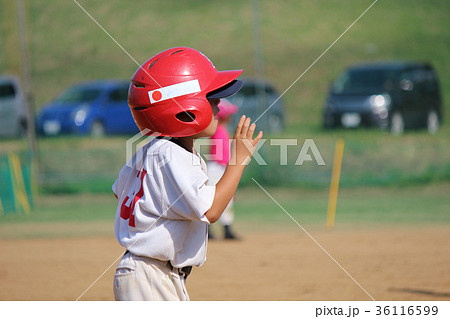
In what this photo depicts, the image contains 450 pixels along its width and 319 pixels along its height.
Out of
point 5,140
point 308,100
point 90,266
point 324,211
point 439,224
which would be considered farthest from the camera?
point 308,100

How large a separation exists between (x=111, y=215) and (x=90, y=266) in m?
4.94

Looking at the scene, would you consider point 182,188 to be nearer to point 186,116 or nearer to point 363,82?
point 186,116

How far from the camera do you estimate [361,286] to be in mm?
6246

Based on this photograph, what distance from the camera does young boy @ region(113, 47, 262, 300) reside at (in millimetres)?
2861

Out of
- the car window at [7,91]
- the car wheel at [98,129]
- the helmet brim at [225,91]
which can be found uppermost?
the helmet brim at [225,91]

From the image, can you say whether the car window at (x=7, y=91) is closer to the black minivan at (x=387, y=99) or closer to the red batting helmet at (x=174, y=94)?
the black minivan at (x=387, y=99)

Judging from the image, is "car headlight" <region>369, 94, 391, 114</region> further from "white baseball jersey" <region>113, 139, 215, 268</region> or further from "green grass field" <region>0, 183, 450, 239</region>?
"white baseball jersey" <region>113, 139, 215, 268</region>

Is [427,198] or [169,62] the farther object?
[427,198]

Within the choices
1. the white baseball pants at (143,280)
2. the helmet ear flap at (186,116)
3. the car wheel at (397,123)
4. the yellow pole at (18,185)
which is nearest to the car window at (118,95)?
the yellow pole at (18,185)

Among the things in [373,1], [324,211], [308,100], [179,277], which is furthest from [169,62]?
[373,1]

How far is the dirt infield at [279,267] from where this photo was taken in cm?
611

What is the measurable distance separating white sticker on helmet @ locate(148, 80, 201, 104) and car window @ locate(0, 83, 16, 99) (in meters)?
15.7

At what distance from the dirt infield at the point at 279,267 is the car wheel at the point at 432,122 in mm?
7485

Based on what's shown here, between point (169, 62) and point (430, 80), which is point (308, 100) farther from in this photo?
point (169, 62)
